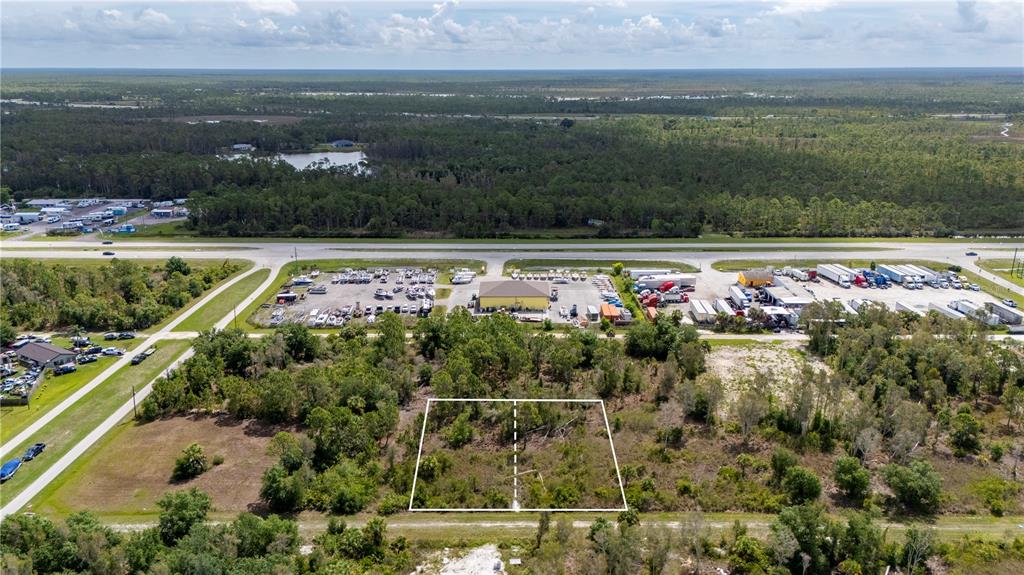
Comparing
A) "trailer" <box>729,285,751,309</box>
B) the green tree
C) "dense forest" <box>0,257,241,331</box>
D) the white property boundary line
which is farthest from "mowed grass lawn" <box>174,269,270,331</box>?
"trailer" <box>729,285,751,309</box>

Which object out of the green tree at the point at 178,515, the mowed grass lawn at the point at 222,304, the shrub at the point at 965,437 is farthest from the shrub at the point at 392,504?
the shrub at the point at 965,437

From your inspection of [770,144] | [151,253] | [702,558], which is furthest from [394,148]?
[702,558]

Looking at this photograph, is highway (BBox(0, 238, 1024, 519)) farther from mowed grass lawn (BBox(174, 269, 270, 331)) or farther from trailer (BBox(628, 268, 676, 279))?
trailer (BBox(628, 268, 676, 279))

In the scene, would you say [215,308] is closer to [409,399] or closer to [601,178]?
[409,399]

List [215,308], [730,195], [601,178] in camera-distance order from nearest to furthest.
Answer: [215,308] < [730,195] < [601,178]

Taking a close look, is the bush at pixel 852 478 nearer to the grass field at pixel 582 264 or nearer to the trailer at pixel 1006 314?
the trailer at pixel 1006 314

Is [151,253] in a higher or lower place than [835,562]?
higher
